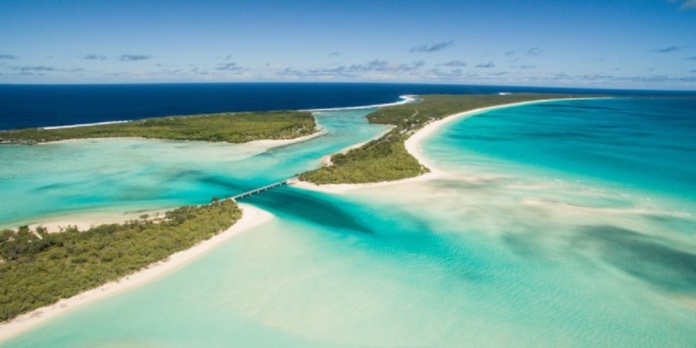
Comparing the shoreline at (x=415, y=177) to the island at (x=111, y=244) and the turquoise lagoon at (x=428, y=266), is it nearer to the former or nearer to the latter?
the island at (x=111, y=244)

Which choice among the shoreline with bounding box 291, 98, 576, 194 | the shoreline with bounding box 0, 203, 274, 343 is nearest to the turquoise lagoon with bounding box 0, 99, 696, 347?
the shoreline with bounding box 0, 203, 274, 343

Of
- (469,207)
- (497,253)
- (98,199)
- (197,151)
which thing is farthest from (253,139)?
(497,253)

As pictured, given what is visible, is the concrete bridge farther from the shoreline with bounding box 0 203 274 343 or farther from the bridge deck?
the shoreline with bounding box 0 203 274 343

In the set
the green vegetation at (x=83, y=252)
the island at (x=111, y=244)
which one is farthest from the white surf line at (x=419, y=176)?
the green vegetation at (x=83, y=252)

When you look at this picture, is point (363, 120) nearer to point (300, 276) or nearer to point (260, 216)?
point (260, 216)

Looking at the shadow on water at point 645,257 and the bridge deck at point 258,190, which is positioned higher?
the bridge deck at point 258,190

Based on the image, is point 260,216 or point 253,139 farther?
point 253,139
